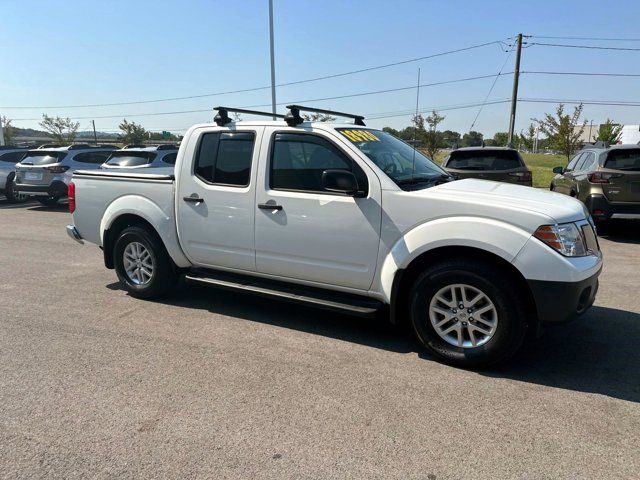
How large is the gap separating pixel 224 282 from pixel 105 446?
2.20m

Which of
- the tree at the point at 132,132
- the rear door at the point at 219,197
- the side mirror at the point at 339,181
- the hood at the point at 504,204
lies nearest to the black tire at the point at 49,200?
the rear door at the point at 219,197

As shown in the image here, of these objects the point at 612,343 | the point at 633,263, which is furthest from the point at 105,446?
the point at 633,263

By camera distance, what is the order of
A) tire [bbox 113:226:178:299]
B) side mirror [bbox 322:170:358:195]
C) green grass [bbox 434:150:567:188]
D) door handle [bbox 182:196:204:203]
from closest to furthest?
1. side mirror [bbox 322:170:358:195]
2. door handle [bbox 182:196:204:203]
3. tire [bbox 113:226:178:299]
4. green grass [bbox 434:150:567:188]

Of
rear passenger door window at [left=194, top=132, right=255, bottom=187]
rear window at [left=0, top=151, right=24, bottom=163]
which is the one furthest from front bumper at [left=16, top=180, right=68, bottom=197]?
rear passenger door window at [left=194, top=132, right=255, bottom=187]

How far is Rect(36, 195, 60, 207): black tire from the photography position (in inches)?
545

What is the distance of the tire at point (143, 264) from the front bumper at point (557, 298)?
12.1 feet

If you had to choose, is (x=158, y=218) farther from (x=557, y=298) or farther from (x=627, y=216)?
(x=627, y=216)

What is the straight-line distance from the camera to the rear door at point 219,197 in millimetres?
4680

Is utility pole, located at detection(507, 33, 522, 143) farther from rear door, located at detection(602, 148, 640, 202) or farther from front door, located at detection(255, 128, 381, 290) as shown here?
front door, located at detection(255, 128, 381, 290)

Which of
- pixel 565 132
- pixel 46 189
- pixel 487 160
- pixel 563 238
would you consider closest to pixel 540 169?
pixel 565 132

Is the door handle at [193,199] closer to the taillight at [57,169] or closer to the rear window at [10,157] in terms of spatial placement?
the taillight at [57,169]

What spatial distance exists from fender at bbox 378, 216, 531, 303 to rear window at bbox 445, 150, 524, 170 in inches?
255

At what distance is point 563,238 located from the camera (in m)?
3.52

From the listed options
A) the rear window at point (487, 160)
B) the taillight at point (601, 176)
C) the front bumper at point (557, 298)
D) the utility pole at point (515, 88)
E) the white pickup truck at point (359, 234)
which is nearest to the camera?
the front bumper at point (557, 298)
